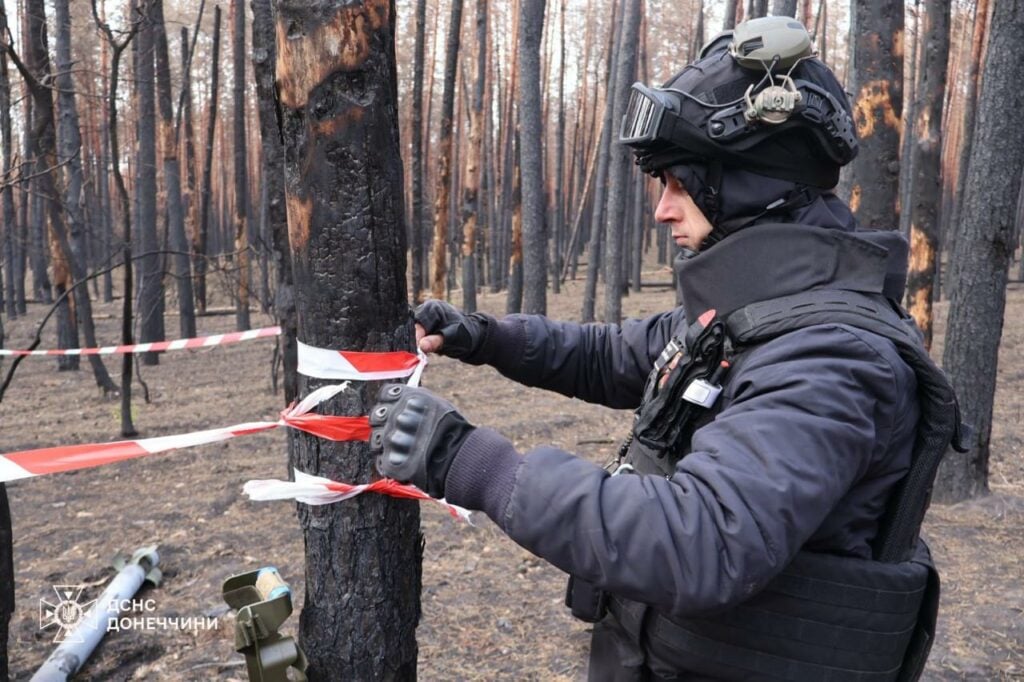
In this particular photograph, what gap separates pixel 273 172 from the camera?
16.4ft

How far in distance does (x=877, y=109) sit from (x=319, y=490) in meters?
4.63

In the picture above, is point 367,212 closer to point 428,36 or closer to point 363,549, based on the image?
point 363,549

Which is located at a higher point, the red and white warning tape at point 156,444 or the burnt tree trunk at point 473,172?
the burnt tree trunk at point 473,172

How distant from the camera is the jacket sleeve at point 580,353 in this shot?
95.3 inches

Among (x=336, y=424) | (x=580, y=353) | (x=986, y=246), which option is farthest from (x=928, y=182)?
(x=336, y=424)

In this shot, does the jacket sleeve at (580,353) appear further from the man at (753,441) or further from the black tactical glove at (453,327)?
the man at (753,441)

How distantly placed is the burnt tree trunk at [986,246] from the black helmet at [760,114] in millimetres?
4304

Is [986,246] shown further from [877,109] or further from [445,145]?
[445,145]

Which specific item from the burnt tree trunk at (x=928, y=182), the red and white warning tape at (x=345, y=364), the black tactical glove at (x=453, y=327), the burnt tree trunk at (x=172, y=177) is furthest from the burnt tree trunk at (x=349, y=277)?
the burnt tree trunk at (x=172, y=177)

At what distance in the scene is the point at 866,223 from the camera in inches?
208

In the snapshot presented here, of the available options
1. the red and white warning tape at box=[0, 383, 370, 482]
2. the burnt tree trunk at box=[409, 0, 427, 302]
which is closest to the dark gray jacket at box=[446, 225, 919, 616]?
the red and white warning tape at box=[0, 383, 370, 482]

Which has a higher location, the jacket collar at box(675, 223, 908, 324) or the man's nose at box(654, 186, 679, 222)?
the man's nose at box(654, 186, 679, 222)

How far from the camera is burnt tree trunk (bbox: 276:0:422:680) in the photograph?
76.4 inches

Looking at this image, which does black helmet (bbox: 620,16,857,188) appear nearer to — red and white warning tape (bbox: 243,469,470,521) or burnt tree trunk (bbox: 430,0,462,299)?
red and white warning tape (bbox: 243,469,470,521)
